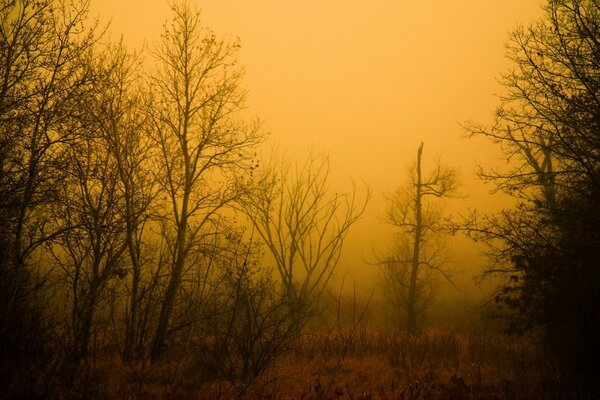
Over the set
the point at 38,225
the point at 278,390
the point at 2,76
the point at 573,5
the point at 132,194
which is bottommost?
the point at 278,390

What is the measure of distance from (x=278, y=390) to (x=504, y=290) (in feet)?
19.6

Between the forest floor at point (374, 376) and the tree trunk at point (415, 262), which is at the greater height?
the tree trunk at point (415, 262)

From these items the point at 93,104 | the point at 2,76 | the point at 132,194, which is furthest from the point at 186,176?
the point at 2,76

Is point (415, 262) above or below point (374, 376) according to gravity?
above

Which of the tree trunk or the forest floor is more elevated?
the tree trunk

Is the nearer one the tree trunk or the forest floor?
the forest floor

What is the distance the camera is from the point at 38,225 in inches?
276

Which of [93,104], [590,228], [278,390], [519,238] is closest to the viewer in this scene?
[278,390]

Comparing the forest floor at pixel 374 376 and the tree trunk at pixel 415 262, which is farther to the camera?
the tree trunk at pixel 415 262

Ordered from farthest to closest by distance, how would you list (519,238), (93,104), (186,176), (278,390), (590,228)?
1. (186,176)
2. (93,104)
3. (519,238)
4. (590,228)
5. (278,390)

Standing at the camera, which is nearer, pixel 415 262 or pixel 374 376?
pixel 374 376

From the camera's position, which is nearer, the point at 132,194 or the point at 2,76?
the point at 2,76

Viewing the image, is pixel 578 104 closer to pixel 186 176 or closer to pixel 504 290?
pixel 504 290

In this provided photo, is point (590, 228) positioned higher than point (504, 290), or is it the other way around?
→ point (590, 228)
